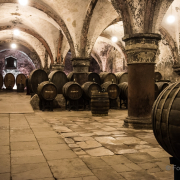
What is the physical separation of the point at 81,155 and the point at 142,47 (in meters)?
3.14

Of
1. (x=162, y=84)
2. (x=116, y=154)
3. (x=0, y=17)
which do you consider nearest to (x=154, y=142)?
(x=116, y=154)

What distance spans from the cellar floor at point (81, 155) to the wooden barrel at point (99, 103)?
2192 mm

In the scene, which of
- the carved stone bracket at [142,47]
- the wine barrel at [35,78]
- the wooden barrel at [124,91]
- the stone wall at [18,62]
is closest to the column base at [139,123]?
the carved stone bracket at [142,47]

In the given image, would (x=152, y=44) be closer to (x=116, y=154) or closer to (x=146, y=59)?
(x=146, y=59)

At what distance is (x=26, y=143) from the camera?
13.1 ft

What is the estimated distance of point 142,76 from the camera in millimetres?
5535

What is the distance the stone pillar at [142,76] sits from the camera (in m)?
5.54

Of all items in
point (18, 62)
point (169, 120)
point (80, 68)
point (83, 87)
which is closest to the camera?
point (169, 120)

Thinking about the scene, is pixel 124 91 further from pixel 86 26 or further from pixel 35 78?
pixel 35 78

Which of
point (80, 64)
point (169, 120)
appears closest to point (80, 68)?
point (80, 64)

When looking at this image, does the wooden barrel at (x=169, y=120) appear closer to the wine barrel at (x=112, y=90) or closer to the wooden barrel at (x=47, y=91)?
the wooden barrel at (x=47, y=91)

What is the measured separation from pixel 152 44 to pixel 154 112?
378cm

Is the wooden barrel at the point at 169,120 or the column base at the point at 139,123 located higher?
the wooden barrel at the point at 169,120

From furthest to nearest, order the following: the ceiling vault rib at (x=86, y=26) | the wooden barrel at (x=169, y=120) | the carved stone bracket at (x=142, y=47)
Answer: the ceiling vault rib at (x=86, y=26)
the carved stone bracket at (x=142, y=47)
the wooden barrel at (x=169, y=120)
